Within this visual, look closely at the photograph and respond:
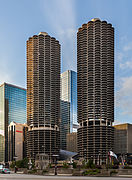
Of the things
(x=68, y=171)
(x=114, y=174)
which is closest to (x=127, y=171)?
(x=114, y=174)

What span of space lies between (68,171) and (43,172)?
601 cm

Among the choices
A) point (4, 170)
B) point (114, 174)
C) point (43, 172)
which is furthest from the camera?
point (4, 170)

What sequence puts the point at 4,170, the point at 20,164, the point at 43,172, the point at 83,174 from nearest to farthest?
the point at 83,174 < the point at 43,172 < the point at 4,170 < the point at 20,164

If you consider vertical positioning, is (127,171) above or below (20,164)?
above

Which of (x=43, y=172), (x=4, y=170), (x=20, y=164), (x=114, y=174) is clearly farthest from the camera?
(x=20, y=164)

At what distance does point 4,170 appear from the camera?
3137 inches

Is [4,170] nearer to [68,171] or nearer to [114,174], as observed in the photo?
[68,171]

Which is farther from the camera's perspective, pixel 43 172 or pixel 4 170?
pixel 4 170

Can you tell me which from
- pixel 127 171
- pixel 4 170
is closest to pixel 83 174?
pixel 127 171

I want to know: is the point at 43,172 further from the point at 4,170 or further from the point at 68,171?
the point at 4,170

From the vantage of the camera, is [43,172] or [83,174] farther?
[43,172]

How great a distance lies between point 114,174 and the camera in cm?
5856

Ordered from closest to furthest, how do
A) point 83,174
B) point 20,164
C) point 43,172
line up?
point 83,174
point 43,172
point 20,164

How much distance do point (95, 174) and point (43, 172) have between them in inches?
701
